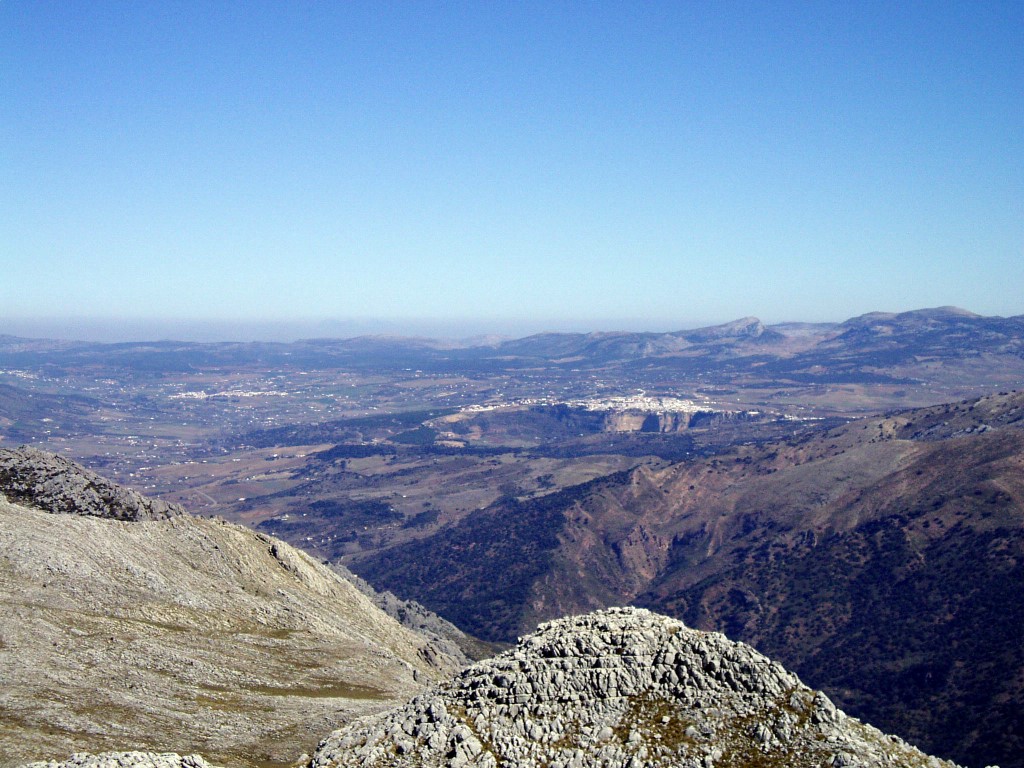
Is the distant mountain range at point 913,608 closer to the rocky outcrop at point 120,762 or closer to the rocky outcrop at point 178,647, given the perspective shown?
the rocky outcrop at point 178,647

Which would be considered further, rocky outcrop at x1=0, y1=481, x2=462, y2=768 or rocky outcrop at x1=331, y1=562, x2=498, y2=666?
rocky outcrop at x1=331, y1=562, x2=498, y2=666

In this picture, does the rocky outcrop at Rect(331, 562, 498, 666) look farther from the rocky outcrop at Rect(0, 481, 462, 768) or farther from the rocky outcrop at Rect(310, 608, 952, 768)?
the rocky outcrop at Rect(310, 608, 952, 768)

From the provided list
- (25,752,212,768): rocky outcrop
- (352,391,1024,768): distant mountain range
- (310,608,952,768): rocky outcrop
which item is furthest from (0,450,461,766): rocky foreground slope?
(352,391,1024,768): distant mountain range

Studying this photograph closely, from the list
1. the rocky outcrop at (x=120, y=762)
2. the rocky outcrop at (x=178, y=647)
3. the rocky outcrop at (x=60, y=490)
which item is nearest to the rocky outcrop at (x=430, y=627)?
the rocky outcrop at (x=178, y=647)

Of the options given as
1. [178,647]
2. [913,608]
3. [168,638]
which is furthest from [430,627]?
[913,608]

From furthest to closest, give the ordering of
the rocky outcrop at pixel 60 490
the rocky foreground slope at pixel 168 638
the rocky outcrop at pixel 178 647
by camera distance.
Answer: the rocky outcrop at pixel 60 490, the rocky foreground slope at pixel 168 638, the rocky outcrop at pixel 178 647

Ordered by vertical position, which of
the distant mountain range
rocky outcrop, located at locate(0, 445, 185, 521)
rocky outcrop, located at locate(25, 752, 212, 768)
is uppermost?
rocky outcrop, located at locate(0, 445, 185, 521)

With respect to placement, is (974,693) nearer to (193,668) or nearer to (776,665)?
(776,665)
